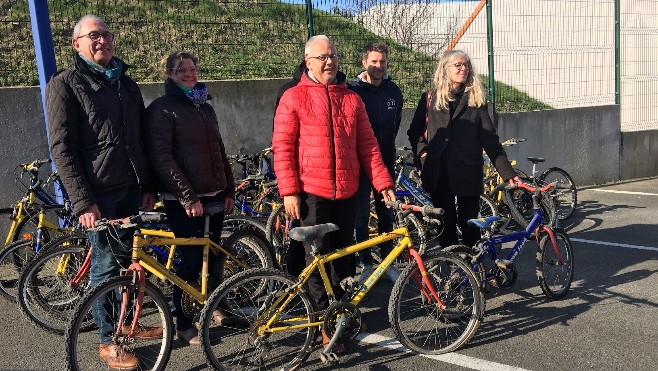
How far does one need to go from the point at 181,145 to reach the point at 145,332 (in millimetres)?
1193

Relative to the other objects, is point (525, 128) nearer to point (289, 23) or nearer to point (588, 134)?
point (588, 134)

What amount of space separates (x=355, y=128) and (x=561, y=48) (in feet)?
28.6

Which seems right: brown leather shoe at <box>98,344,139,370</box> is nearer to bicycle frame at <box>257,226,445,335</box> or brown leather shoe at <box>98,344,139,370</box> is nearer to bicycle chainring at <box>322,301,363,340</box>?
bicycle frame at <box>257,226,445,335</box>

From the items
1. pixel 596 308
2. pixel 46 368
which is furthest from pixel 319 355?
pixel 596 308

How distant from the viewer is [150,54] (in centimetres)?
843

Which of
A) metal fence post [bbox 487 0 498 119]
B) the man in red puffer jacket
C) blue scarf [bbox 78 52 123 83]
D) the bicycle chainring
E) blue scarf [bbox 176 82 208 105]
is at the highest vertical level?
metal fence post [bbox 487 0 498 119]

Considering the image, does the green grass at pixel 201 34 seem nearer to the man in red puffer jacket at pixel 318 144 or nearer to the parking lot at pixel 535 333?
the parking lot at pixel 535 333

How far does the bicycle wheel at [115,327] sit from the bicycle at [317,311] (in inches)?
12.2

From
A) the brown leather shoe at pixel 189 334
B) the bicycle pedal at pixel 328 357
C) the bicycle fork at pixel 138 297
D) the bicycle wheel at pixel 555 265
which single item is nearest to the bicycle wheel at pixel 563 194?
the bicycle wheel at pixel 555 265

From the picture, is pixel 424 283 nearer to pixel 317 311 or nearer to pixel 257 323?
pixel 317 311

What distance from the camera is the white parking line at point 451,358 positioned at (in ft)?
12.5

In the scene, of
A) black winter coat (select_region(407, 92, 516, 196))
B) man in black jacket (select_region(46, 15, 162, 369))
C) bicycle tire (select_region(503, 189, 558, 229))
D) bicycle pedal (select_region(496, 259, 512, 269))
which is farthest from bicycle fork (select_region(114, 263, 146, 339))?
bicycle tire (select_region(503, 189, 558, 229))

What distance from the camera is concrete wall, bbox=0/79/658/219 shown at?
6.36m

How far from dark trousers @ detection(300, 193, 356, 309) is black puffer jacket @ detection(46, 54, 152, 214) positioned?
1088 mm
